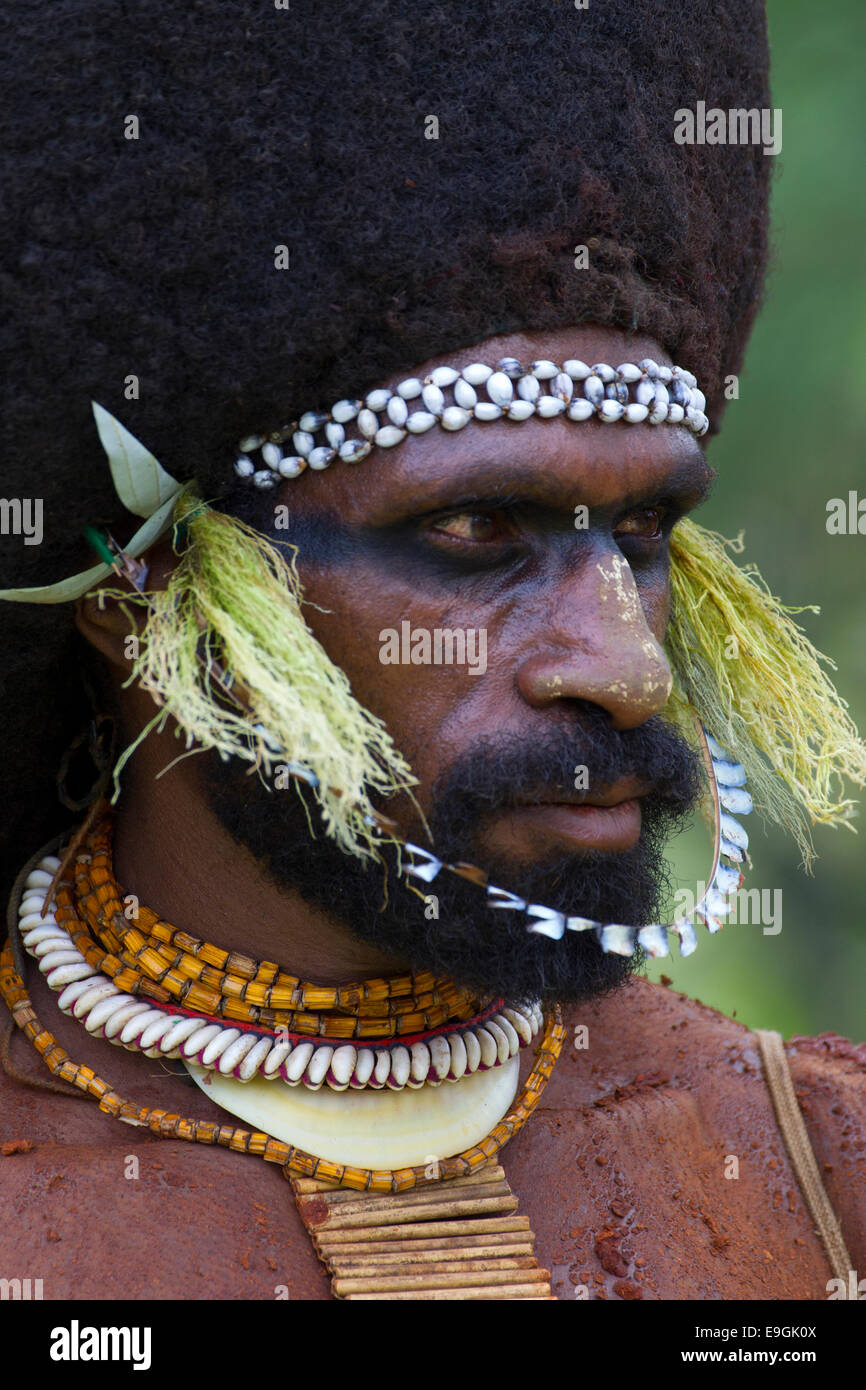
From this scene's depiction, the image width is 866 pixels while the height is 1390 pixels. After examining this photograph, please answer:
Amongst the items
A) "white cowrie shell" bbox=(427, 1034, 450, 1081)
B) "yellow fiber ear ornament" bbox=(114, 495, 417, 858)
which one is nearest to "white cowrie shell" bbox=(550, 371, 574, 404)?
"yellow fiber ear ornament" bbox=(114, 495, 417, 858)

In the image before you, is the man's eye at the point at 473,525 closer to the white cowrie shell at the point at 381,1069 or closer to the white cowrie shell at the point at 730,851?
the white cowrie shell at the point at 730,851

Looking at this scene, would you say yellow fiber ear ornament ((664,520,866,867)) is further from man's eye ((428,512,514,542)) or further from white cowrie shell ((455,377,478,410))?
white cowrie shell ((455,377,478,410))

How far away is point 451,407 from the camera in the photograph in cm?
204

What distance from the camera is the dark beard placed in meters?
2.09

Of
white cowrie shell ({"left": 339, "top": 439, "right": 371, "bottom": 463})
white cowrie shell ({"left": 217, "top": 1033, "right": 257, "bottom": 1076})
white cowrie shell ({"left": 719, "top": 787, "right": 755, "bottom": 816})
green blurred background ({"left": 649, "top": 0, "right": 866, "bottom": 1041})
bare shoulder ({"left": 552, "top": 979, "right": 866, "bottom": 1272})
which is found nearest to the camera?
white cowrie shell ({"left": 339, "top": 439, "right": 371, "bottom": 463})

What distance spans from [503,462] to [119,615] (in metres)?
0.65

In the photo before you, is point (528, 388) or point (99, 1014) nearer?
point (528, 388)

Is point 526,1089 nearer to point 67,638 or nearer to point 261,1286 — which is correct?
point 261,1286

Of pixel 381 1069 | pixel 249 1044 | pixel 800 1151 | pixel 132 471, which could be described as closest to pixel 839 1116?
pixel 800 1151

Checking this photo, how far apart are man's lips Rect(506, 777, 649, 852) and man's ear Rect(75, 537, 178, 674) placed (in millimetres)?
641

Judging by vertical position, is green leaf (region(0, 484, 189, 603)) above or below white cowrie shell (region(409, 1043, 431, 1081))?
above

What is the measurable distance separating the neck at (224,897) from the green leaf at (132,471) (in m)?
0.43

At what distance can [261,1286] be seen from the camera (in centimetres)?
206

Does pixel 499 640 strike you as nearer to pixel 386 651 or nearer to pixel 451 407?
pixel 386 651
